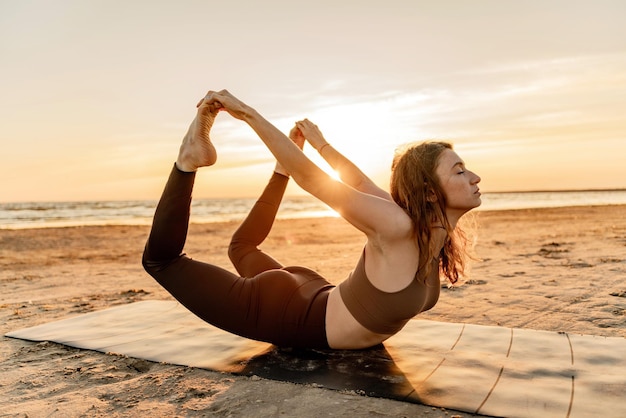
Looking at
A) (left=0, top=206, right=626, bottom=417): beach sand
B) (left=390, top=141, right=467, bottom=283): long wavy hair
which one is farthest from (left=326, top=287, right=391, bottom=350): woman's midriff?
(left=390, top=141, right=467, bottom=283): long wavy hair

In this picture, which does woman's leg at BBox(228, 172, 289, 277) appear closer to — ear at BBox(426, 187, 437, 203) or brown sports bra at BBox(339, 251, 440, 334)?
brown sports bra at BBox(339, 251, 440, 334)

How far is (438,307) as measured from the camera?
471 centimetres

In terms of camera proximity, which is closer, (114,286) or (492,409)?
(492,409)

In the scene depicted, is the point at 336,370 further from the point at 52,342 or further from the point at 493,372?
the point at 52,342

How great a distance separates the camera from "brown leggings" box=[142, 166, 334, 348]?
286 centimetres

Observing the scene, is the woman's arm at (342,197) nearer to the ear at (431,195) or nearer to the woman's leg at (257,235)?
the ear at (431,195)

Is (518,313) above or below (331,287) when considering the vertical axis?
below

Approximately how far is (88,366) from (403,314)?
205 cm

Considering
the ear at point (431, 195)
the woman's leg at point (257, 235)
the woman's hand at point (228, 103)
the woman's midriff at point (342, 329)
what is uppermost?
the woman's hand at point (228, 103)

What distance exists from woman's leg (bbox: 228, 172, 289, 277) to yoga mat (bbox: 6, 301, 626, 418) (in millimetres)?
544

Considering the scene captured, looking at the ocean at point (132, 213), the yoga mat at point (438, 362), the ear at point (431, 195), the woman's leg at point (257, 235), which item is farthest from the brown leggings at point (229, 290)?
the ocean at point (132, 213)

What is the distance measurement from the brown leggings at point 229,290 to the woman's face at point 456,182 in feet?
3.01

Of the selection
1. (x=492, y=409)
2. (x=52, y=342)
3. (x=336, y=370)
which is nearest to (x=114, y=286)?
(x=52, y=342)

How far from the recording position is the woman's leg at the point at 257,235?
340 centimetres
